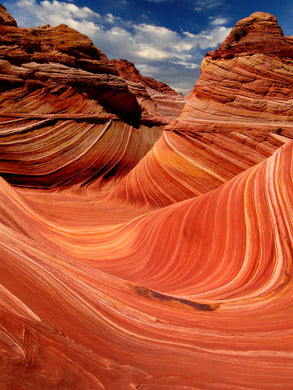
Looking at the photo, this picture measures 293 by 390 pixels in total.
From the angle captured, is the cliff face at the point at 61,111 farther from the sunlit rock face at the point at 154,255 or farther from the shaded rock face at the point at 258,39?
the shaded rock face at the point at 258,39

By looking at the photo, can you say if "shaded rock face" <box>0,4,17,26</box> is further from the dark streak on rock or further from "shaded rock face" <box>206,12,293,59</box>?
the dark streak on rock

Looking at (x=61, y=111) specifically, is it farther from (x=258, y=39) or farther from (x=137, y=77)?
(x=137, y=77)

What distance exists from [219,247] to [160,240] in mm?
919

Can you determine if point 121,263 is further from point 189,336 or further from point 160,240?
point 189,336

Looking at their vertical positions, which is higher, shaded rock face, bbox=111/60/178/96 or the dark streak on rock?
shaded rock face, bbox=111/60/178/96

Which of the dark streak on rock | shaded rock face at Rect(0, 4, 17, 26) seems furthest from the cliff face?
the dark streak on rock

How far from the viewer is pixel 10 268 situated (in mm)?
1838

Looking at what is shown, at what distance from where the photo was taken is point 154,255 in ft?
12.3

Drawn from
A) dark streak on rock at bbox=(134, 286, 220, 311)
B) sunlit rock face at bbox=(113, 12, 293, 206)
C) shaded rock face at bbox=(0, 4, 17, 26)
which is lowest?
dark streak on rock at bbox=(134, 286, 220, 311)

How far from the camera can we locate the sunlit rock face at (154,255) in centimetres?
140

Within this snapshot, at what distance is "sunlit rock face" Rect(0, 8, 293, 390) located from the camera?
1400 mm

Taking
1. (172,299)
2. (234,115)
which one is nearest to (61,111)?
(234,115)

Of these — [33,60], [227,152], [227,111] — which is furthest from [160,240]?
[33,60]

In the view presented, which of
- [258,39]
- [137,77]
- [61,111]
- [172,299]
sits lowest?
[172,299]
